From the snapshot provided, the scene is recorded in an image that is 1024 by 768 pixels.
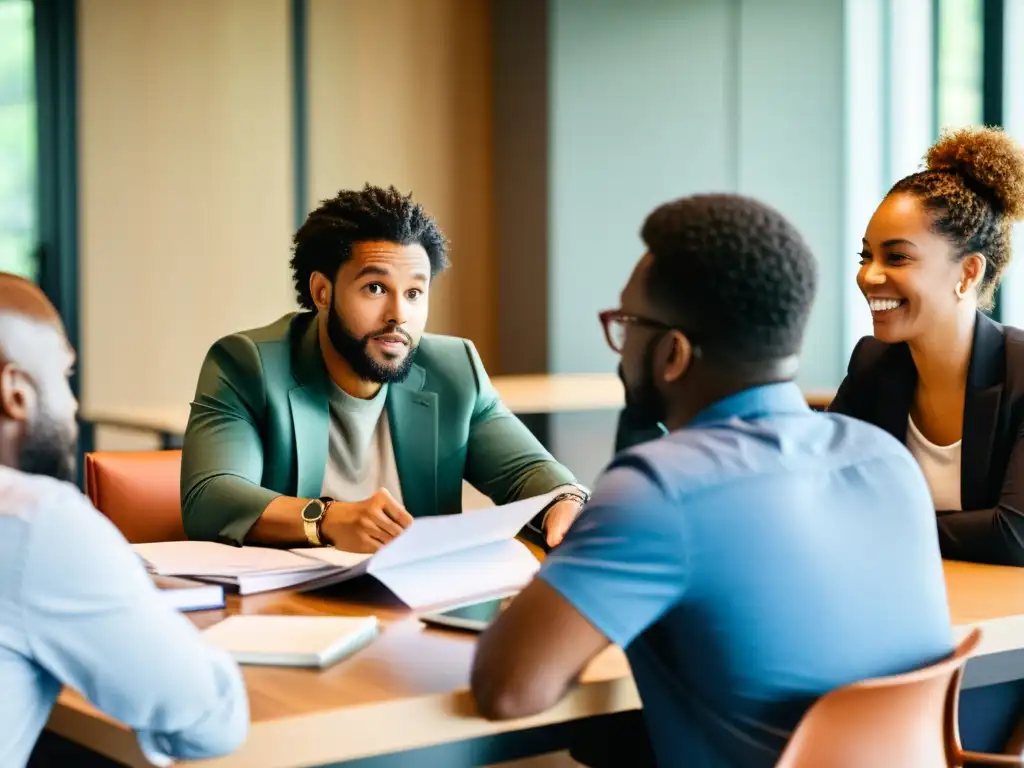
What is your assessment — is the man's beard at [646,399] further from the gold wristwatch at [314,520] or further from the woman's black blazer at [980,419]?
the woman's black blazer at [980,419]

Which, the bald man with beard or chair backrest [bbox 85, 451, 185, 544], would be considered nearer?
the bald man with beard

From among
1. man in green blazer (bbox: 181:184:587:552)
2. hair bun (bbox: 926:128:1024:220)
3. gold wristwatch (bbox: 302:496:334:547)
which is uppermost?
hair bun (bbox: 926:128:1024:220)

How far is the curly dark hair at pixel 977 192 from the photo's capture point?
221 centimetres

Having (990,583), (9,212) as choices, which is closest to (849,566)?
(990,583)

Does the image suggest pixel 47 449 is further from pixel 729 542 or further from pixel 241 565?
pixel 241 565

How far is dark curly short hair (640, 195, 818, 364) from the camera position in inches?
48.8

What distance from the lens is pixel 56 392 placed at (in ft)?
3.42

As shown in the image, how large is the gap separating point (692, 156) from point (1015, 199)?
169 inches

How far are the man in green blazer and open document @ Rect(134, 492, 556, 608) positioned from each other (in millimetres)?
290

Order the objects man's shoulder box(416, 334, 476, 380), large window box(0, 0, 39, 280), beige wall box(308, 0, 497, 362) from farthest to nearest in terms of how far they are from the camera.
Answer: beige wall box(308, 0, 497, 362) → large window box(0, 0, 39, 280) → man's shoulder box(416, 334, 476, 380)

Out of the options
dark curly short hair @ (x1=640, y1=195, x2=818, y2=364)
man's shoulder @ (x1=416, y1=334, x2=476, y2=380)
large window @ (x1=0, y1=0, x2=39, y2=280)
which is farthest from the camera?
large window @ (x1=0, y1=0, x2=39, y2=280)

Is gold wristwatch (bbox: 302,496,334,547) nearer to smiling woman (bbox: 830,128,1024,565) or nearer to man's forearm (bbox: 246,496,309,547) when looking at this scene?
man's forearm (bbox: 246,496,309,547)

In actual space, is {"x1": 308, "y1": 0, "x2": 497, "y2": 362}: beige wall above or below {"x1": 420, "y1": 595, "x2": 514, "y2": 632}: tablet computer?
above

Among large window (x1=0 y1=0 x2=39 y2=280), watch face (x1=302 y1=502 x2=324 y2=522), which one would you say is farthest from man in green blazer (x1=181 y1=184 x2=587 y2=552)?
large window (x1=0 y1=0 x2=39 y2=280)
